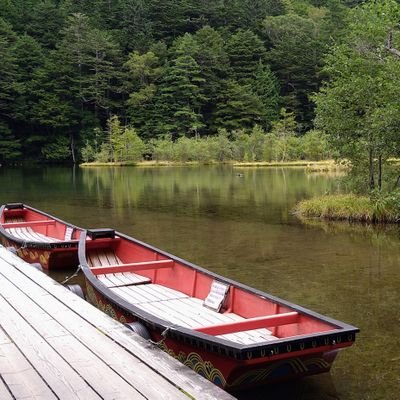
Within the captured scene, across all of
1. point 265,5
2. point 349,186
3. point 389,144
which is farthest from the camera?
point 265,5

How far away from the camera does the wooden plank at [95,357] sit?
3.65 metres

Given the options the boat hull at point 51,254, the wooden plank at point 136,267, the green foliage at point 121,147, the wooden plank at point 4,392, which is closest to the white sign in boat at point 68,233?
the boat hull at point 51,254

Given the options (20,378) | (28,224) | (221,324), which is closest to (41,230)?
(28,224)

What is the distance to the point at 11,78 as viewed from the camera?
61312 mm

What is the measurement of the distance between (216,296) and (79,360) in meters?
2.30

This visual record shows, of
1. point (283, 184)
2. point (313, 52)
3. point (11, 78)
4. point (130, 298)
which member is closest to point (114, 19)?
point (11, 78)

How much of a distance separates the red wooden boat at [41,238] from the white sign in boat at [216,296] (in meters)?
4.28

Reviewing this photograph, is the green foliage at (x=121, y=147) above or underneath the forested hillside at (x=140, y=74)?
underneath

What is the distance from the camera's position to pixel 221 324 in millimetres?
4969

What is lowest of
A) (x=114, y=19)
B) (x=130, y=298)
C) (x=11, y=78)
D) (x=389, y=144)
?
(x=130, y=298)

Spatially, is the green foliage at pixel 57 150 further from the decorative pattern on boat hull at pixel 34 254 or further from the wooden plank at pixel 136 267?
the wooden plank at pixel 136 267

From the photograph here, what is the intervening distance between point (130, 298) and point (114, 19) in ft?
248

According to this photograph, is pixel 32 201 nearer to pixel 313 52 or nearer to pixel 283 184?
pixel 283 184

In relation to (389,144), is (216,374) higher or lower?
lower
